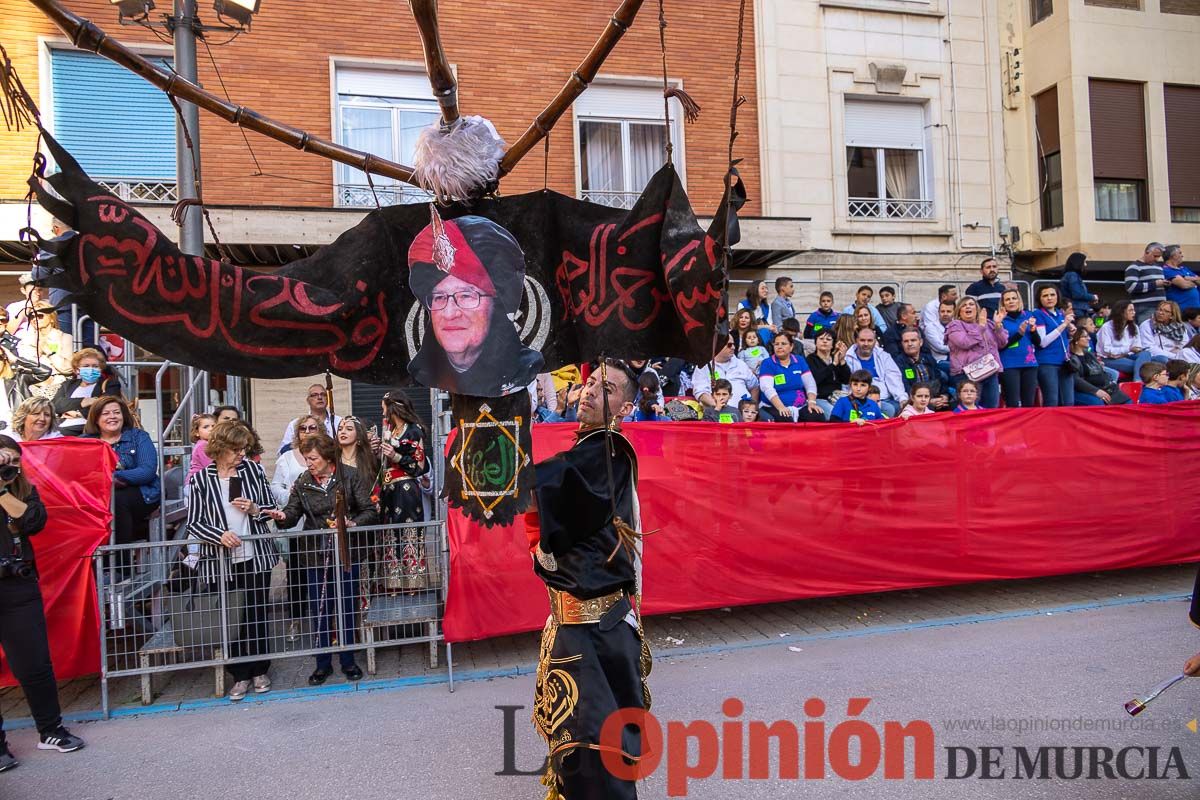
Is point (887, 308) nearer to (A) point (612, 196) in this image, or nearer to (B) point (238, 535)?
(A) point (612, 196)

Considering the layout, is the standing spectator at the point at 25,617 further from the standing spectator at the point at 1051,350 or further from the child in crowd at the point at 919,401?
the standing spectator at the point at 1051,350

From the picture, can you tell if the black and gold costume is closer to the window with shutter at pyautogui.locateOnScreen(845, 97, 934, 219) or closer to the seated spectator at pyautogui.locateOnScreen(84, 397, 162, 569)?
the seated spectator at pyautogui.locateOnScreen(84, 397, 162, 569)

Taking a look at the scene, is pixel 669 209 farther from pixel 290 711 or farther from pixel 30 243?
pixel 290 711

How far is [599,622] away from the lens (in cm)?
305

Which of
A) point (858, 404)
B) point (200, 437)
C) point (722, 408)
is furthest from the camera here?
point (858, 404)

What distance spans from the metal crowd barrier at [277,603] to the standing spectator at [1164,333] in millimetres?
9906

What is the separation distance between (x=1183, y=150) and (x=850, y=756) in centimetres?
1517

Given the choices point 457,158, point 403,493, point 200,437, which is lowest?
point 403,493

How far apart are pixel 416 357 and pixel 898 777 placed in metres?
3.24

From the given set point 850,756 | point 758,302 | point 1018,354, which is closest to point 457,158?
point 850,756

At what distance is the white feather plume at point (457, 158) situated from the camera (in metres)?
2.60

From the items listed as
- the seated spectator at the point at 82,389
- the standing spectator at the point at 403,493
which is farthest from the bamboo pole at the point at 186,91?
the seated spectator at the point at 82,389

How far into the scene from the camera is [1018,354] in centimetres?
909

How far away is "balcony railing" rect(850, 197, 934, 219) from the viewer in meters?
13.0
